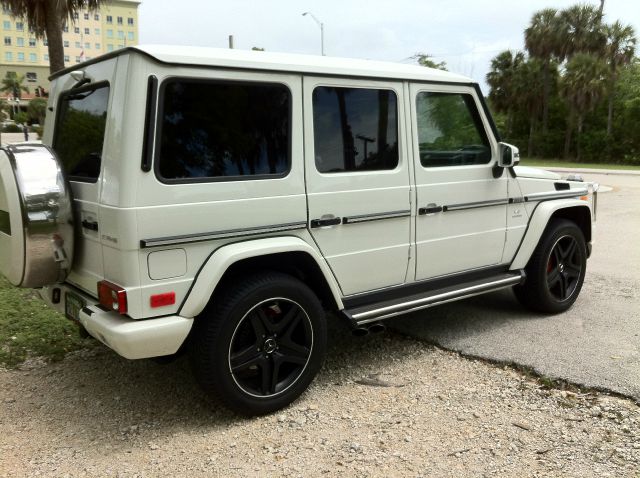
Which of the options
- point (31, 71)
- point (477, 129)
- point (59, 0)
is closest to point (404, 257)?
point (477, 129)

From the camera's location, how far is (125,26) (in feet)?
364

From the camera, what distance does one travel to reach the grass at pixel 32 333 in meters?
4.23

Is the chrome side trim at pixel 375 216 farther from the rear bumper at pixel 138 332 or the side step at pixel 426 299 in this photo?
the rear bumper at pixel 138 332

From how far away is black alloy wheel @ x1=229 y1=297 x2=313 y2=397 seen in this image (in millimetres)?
3232

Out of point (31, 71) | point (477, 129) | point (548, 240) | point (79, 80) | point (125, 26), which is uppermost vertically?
point (125, 26)

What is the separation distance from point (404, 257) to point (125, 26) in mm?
121175

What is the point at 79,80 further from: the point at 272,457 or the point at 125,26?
the point at 125,26

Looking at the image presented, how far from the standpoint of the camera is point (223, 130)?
122 inches

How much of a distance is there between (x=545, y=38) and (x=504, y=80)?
4089 mm

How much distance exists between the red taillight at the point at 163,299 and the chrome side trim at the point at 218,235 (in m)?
0.26

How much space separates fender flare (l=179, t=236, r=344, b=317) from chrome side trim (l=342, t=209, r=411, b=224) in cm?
44

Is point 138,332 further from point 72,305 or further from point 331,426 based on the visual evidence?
point 331,426

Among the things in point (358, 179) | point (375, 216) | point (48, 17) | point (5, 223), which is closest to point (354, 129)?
point (358, 179)

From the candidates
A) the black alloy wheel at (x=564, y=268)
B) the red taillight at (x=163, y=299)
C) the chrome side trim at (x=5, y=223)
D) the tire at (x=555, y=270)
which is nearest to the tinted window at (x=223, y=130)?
the red taillight at (x=163, y=299)
